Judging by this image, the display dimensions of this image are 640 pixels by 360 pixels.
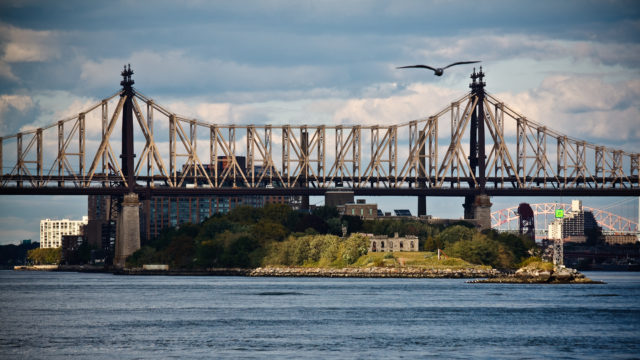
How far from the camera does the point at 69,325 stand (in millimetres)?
89125

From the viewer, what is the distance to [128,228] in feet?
638

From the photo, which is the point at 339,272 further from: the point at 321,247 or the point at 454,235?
the point at 454,235

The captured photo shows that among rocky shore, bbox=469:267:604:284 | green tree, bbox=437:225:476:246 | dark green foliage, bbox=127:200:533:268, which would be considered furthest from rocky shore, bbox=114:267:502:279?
green tree, bbox=437:225:476:246

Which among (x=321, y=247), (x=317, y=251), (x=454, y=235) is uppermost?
(x=454, y=235)

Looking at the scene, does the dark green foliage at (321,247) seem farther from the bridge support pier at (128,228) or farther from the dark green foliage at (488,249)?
the bridge support pier at (128,228)

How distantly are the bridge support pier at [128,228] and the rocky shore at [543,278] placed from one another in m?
64.1

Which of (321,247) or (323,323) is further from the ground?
(321,247)

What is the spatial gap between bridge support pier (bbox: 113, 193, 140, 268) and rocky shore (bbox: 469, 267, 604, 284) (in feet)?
210

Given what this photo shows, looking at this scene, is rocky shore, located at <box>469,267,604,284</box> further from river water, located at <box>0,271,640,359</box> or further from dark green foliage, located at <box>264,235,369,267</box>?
dark green foliage, located at <box>264,235,369,267</box>

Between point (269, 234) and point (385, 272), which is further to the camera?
point (269, 234)

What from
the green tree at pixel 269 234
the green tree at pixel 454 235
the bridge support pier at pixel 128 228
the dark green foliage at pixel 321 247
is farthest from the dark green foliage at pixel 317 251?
the bridge support pier at pixel 128 228

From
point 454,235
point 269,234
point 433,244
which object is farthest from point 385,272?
point 269,234

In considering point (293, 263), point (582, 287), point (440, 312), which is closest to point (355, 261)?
point (293, 263)

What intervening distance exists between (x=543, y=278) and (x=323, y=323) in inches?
2617
